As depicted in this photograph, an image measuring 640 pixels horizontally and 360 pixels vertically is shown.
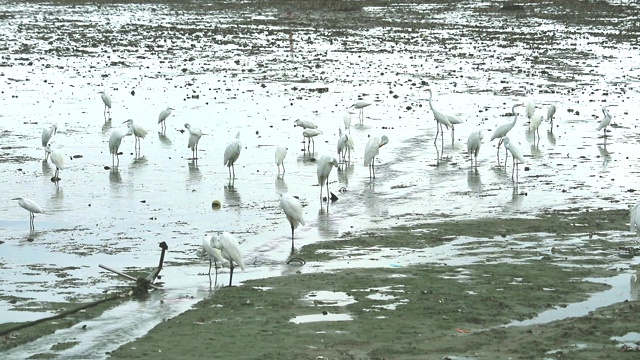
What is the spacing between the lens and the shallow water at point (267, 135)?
15.7 m

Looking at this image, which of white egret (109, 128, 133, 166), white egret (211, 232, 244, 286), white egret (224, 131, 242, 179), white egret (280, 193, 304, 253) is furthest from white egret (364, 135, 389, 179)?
white egret (211, 232, 244, 286)

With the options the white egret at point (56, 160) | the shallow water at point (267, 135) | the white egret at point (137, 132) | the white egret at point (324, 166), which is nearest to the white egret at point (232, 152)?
the shallow water at point (267, 135)

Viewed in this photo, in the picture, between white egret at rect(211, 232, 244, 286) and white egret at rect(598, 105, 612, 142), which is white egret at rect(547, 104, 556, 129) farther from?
white egret at rect(211, 232, 244, 286)

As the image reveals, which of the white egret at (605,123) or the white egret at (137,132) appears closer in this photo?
the white egret at (137,132)

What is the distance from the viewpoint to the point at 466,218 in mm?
A: 16688

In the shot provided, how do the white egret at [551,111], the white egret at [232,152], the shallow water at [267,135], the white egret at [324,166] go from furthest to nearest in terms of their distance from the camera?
the white egret at [551,111], the white egret at [232,152], the white egret at [324,166], the shallow water at [267,135]

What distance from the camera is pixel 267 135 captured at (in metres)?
24.7

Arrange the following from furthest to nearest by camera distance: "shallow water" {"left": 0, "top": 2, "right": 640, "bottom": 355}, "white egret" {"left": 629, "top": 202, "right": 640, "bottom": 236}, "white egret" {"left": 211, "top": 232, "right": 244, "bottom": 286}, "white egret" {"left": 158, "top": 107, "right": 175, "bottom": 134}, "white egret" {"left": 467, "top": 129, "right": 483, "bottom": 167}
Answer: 1. "white egret" {"left": 158, "top": 107, "right": 175, "bottom": 134}
2. "white egret" {"left": 467, "top": 129, "right": 483, "bottom": 167}
3. "shallow water" {"left": 0, "top": 2, "right": 640, "bottom": 355}
4. "white egret" {"left": 629, "top": 202, "right": 640, "bottom": 236}
5. "white egret" {"left": 211, "top": 232, "right": 244, "bottom": 286}

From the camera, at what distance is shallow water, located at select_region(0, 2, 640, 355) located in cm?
1574

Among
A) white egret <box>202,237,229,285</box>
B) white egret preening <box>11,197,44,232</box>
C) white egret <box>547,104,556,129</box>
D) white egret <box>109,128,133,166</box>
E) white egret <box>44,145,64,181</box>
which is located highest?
white egret <box>547,104,556,129</box>

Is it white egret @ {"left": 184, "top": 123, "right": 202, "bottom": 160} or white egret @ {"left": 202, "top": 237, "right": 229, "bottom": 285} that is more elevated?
white egret @ {"left": 184, "top": 123, "right": 202, "bottom": 160}

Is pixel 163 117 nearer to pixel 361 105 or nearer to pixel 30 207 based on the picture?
pixel 361 105

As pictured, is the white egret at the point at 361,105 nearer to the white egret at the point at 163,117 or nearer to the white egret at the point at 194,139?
the white egret at the point at 163,117

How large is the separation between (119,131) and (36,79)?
13.5m
